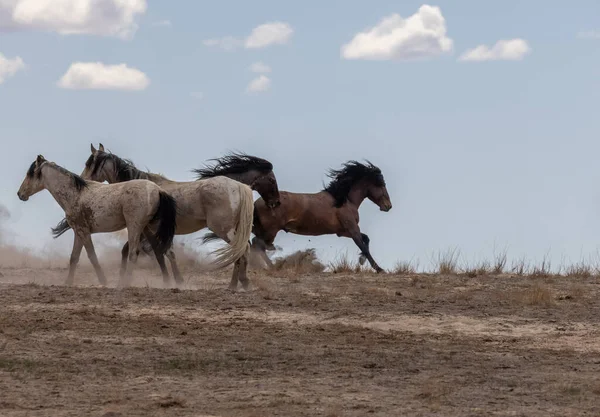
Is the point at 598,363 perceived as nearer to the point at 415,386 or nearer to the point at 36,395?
the point at 415,386

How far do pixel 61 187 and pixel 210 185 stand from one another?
1933 millimetres

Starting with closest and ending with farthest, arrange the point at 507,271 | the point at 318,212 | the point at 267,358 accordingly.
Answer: the point at 267,358 < the point at 507,271 < the point at 318,212

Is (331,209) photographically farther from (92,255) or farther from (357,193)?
(92,255)

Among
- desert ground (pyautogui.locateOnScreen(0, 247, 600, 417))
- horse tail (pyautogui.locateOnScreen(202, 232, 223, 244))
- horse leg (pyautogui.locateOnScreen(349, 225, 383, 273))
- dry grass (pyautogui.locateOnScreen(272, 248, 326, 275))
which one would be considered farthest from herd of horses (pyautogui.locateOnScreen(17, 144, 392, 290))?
horse leg (pyautogui.locateOnScreen(349, 225, 383, 273))

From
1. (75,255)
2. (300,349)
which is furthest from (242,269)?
(300,349)

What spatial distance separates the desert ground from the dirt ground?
17 millimetres

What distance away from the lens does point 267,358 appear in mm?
9648

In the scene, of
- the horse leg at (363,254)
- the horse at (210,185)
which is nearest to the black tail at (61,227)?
the horse at (210,185)

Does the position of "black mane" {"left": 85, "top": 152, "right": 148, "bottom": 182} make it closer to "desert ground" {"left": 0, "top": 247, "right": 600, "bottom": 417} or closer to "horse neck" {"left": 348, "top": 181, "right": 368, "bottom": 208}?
"desert ground" {"left": 0, "top": 247, "right": 600, "bottom": 417}

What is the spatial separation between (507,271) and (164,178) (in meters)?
5.29

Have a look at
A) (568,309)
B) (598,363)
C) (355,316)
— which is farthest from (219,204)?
(598,363)

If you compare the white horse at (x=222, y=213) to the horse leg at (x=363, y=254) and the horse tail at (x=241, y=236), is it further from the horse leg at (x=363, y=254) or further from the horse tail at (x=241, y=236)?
the horse leg at (x=363, y=254)

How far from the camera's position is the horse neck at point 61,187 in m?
15.0

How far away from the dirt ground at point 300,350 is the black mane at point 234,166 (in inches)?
67.2
